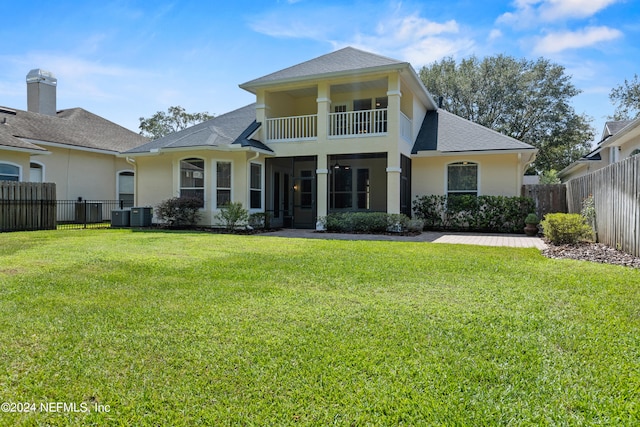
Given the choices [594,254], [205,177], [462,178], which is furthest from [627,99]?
[205,177]

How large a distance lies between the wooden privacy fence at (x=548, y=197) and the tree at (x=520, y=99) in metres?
19.3

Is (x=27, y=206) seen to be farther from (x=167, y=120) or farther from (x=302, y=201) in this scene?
(x=167, y=120)

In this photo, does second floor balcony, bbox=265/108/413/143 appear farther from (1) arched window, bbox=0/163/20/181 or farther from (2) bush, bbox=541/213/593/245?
(1) arched window, bbox=0/163/20/181

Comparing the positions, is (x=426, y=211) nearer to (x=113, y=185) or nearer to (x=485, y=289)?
(x=485, y=289)

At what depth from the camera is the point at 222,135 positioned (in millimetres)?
15328

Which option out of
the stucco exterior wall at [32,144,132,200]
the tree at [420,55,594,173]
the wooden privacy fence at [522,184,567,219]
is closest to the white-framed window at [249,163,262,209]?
the stucco exterior wall at [32,144,132,200]

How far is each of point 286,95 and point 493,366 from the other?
1573 cm

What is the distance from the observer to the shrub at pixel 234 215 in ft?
45.2

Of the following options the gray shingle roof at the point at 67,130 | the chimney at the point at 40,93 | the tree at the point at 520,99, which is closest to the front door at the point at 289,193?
the gray shingle roof at the point at 67,130

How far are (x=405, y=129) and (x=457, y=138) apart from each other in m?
2.56

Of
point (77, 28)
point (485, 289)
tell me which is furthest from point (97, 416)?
point (77, 28)

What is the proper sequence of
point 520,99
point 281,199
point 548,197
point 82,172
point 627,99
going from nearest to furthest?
point 548,197, point 281,199, point 82,172, point 520,99, point 627,99

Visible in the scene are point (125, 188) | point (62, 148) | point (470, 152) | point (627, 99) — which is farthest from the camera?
point (627, 99)

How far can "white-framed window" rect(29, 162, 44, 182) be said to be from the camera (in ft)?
56.4
